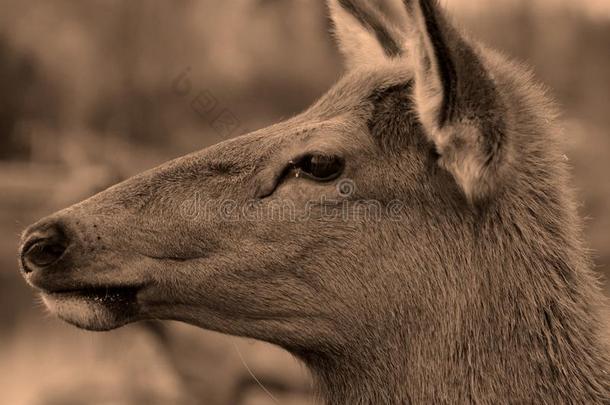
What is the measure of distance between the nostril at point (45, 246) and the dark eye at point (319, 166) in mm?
925

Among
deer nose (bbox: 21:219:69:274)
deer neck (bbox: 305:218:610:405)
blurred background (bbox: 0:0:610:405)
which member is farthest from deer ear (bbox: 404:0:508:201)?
blurred background (bbox: 0:0:610:405)

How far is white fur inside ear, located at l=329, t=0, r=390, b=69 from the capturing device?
461cm

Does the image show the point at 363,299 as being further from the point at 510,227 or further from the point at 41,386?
the point at 41,386

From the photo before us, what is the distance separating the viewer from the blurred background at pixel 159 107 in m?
7.93

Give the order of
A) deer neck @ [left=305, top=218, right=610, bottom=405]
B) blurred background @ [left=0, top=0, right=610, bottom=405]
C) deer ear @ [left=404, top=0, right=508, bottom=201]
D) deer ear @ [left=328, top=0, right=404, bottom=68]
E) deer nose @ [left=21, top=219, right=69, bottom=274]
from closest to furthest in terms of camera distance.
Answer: deer ear @ [left=404, top=0, right=508, bottom=201]
deer neck @ [left=305, top=218, right=610, bottom=405]
deer nose @ [left=21, top=219, right=69, bottom=274]
deer ear @ [left=328, top=0, right=404, bottom=68]
blurred background @ [left=0, top=0, right=610, bottom=405]

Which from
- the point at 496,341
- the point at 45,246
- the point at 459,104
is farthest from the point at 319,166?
the point at 45,246

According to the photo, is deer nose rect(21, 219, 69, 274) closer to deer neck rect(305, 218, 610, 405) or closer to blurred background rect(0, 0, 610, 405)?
deer neck rect(305, 218, 610, 405)

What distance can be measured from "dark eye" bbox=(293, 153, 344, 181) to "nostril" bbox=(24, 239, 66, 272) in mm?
940

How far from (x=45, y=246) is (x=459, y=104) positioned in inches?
63.4

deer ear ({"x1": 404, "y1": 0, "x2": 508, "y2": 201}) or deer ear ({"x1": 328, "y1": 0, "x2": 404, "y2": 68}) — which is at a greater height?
deer ear ({"x1": 404, "y1": 0, "x2": 508, "y2": 201})

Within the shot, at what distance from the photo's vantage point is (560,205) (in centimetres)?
381

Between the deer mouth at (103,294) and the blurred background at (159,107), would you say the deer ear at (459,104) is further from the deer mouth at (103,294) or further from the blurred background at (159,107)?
the blurred background at (159,107)

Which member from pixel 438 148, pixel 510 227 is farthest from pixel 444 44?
pixel 510 227

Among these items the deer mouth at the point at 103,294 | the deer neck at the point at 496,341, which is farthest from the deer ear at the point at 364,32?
the deer mouth at the point at 103,294
